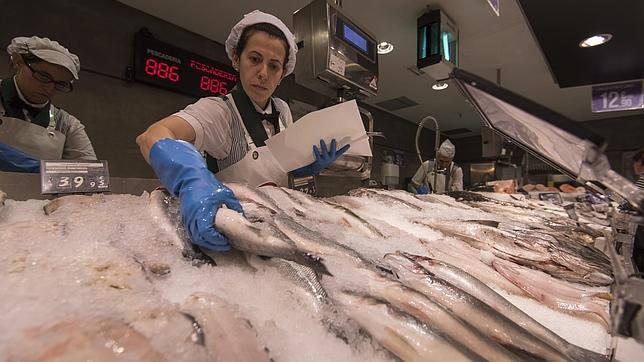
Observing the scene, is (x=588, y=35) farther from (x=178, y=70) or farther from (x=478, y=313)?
(x=178, y=70)

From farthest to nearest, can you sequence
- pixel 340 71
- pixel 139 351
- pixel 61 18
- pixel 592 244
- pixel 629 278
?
pixel 61 18, pixel 340 71, pixel 592 244, pixel 629 278, pixel 139 351

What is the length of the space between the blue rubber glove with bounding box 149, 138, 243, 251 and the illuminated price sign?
13.6 inches

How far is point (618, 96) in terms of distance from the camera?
222 inches

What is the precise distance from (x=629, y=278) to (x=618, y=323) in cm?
10

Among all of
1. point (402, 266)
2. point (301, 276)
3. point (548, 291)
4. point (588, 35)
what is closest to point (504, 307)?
point (402, 266)

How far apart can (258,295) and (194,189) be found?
0.43m

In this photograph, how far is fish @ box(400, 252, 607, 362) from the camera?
0.59 m

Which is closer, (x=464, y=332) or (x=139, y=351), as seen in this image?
(x=139, y=351)

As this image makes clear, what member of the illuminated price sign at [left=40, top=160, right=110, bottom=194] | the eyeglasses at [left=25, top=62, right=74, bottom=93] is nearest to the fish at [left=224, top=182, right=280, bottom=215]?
the illuminated price sign at [left=40, top=160, right=110, bottom=194]

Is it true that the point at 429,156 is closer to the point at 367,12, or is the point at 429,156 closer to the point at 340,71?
the point at 367,12

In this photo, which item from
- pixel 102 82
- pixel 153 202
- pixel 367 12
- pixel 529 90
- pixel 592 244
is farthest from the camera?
pixel 529 90

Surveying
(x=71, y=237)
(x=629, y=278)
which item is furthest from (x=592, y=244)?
(x=71, y=237)

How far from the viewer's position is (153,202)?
0.95 meters

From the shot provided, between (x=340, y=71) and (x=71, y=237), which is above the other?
(x=340, y=71)
